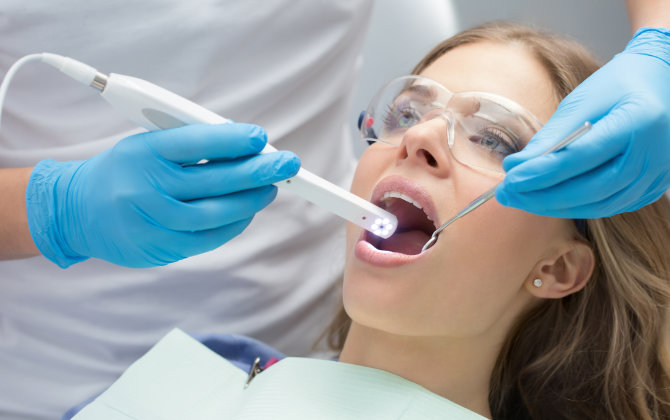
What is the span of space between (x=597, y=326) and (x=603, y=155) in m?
0.64

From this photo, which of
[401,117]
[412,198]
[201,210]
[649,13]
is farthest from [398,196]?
[649,13]

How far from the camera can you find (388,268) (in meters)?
1.34

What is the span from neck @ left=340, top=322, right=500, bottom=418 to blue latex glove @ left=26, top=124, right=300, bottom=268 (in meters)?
0.40

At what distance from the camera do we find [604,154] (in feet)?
3.71

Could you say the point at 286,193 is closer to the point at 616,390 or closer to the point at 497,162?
the point at 497,162

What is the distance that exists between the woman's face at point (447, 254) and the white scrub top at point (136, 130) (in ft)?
1.51

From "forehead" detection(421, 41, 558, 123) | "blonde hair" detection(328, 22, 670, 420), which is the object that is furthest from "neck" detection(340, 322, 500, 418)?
"forehead" detection(421, 41, 558, 123)

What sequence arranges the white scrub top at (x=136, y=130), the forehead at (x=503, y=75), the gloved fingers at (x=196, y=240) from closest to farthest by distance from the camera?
the gloved fingers at (x=196, y=240) → the forehead at (x=503, y=75) → the white scrub top at (x=136, y=130)

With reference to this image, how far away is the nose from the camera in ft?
4.46

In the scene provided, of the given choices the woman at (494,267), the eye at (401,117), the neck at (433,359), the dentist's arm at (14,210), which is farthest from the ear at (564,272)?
the dentist's arm at (14,210)

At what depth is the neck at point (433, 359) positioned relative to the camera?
1459 mm

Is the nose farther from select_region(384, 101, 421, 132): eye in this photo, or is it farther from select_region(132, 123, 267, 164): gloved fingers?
select_region(132, 123, 267, 164): gloved fingers

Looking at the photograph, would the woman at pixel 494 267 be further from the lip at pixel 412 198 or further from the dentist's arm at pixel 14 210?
the dentist's arm at pixel 14 210

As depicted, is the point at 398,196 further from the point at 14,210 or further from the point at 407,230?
the point at 14,210
